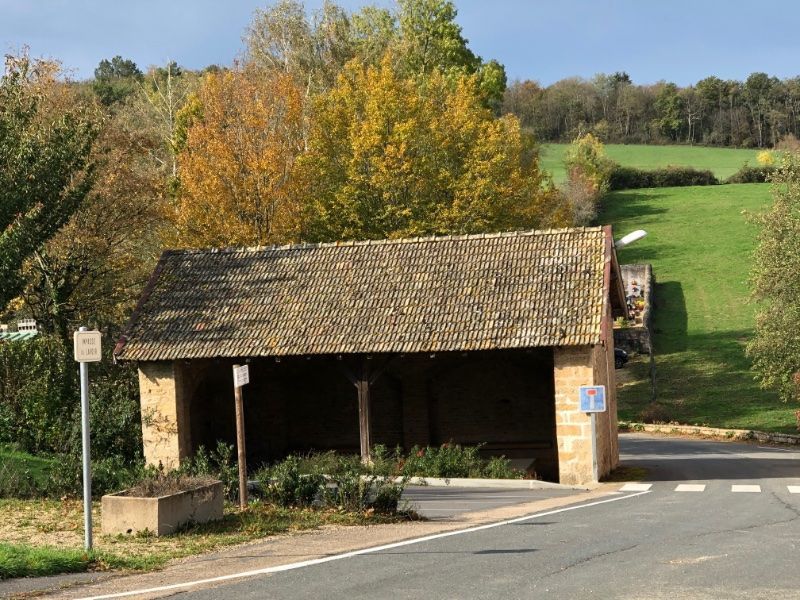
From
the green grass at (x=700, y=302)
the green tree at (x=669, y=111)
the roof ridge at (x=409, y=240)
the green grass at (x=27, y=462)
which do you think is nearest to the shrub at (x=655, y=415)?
the green grass at (x=700, y=302)

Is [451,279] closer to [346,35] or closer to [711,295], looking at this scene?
[346,35]

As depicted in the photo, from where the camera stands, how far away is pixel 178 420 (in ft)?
79.3

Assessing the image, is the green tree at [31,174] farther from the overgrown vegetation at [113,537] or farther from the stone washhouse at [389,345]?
the overgrown vegetation at [113,537]

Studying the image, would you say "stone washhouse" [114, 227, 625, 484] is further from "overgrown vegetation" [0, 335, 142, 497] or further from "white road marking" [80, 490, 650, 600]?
"white road marking" [80, 490, 650, 600]

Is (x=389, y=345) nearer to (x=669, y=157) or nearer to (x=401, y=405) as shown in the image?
(x=401, y=405)

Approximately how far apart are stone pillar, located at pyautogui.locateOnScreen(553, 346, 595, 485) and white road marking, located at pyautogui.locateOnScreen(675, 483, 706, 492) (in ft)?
6.05

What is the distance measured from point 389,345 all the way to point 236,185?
14.8 meters

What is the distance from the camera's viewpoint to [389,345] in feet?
75.4

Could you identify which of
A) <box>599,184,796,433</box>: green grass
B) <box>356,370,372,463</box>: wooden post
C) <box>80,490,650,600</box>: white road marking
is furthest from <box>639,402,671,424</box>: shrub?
<box>80,490,650,600</box>: white road marking

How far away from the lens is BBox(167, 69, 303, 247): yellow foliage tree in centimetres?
3531

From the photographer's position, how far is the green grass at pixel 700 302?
42750 mm

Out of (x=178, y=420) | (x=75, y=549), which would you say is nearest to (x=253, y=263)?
(x=178, y=420)

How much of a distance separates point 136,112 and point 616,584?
1791 inches

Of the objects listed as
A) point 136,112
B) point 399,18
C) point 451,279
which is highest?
point 399,18
